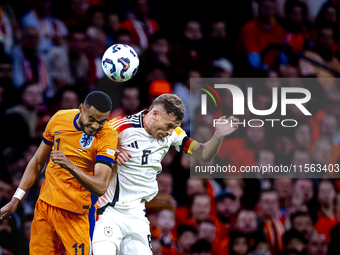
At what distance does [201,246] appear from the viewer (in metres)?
5.81

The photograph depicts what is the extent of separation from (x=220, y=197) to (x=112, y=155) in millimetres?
2973

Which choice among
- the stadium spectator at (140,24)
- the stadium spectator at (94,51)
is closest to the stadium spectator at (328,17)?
the stadium spectator at (140,24)

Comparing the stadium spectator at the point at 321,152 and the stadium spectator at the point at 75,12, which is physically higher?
the stadium spectator at the point at 75,12

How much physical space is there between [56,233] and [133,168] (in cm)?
87

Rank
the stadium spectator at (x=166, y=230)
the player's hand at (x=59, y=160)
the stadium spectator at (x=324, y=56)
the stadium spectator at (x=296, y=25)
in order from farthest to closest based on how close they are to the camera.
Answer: the stadium spectator at (x=296, y=25) < the stadium spectator at (x=324, y=56) < the stadium spectator at (x=166, y=230) < the player's hand at (x=59, y=160)

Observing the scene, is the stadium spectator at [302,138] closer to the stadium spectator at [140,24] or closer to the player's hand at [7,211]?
the stadium spectator at [140,24]

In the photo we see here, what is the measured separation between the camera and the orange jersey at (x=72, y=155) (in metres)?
3.65

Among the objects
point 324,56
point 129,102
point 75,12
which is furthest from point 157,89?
point 324,56

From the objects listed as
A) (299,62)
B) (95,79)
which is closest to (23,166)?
(95,79)

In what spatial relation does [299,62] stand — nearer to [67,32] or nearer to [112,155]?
[67,32]

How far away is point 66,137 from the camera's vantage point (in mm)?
3738

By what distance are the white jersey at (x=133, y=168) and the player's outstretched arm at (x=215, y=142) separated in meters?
0.43

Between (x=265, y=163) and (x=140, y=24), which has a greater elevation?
(x=140, y=24)

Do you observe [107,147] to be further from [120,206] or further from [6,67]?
[6,67]
